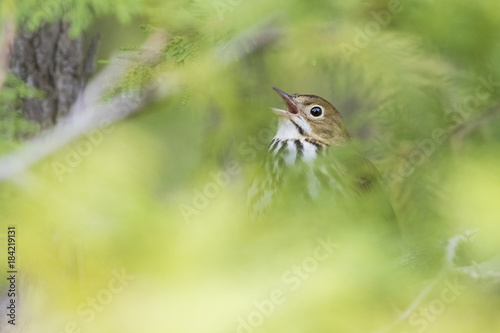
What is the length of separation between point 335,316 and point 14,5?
68 centimetres

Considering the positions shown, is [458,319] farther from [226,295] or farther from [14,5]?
[14,5]

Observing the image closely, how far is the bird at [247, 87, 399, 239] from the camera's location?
3.36 ft

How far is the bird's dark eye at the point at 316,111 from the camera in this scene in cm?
112

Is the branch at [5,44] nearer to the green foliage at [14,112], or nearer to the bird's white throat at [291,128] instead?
the green foliage at [14,112]

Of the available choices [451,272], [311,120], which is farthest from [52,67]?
[451,272]

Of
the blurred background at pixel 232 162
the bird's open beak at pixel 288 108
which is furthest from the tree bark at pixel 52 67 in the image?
the bird's open beak at pixel 288 108

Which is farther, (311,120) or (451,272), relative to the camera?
(311,120)

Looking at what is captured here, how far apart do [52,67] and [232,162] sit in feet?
1.32

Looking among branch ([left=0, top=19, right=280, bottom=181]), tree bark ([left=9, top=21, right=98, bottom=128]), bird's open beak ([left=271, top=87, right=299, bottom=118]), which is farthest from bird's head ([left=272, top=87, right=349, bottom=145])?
tree bark ([left=9, top=21, right=98, bottom=128])

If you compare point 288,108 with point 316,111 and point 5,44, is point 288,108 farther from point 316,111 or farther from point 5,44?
point 5,44

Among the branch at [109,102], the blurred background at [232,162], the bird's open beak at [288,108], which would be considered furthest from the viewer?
the bird's open beak at [288,108]

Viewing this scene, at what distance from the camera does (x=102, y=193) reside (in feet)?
3.11

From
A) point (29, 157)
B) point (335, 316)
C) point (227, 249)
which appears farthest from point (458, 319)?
point (29, 157)

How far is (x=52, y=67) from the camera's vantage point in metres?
1.16
